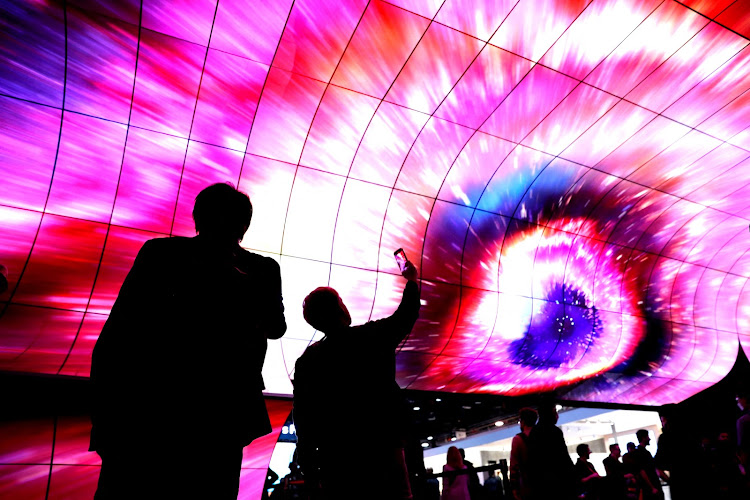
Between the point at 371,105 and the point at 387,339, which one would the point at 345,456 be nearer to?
the point at 387,339

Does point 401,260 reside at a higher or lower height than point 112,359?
higher

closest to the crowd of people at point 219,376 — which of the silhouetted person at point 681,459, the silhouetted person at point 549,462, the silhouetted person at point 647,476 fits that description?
the silhouetted person at point 549,462

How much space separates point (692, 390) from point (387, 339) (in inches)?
950

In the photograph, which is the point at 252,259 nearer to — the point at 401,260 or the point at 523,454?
the point at 401,260

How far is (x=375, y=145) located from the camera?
34.6ft

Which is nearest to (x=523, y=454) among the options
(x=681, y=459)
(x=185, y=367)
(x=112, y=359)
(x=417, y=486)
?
(x=417, y=486)

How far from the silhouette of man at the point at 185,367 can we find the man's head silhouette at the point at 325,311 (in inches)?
38.1

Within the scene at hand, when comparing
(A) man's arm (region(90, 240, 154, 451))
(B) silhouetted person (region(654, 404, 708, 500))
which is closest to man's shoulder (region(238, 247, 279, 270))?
(A) man's arm (region(90, 240, 154, 451))

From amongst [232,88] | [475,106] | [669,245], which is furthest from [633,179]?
[232,88]

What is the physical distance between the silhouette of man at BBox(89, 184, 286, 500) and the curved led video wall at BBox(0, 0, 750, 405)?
746 cm

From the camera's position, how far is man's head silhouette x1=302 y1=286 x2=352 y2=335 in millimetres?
3010

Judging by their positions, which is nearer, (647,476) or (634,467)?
(647,476)

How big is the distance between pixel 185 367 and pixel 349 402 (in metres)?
1.22

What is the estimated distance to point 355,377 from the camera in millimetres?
2732
